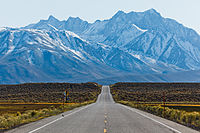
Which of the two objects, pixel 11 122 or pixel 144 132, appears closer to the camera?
pixel 144 132

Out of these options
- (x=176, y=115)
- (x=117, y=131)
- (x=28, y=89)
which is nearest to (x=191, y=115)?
(x=176, y=115)

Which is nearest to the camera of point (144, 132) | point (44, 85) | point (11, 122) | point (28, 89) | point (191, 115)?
point (144, 132)

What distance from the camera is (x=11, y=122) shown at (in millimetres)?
24766

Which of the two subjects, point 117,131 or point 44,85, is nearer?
point 117,131

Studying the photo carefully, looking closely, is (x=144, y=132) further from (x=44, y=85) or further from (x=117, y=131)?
(x=44, y=85)

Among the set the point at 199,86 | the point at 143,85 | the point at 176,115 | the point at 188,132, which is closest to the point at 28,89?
the point at 143,85

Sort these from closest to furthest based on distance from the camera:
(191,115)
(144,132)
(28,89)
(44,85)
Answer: (144,132) → (191,115) → (28,89) → (44,85)

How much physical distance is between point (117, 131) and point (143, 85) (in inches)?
6615

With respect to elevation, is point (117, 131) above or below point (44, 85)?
below

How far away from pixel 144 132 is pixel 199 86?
542ft

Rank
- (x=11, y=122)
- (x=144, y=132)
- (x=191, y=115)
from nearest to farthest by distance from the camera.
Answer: (x=144, y=132) < (x=11, y=122) < (x=191, y=115)

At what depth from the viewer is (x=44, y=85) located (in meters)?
177

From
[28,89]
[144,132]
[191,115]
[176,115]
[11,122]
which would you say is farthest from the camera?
[28,89]

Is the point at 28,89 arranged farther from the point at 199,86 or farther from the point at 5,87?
the point at 199,86
